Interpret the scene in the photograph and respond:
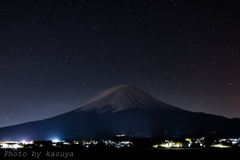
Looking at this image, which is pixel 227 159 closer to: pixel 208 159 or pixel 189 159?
pixel 208 159

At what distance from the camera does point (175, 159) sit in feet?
183

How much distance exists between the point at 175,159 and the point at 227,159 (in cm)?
878

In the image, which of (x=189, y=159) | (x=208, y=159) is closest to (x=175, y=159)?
(x=189, y=159)

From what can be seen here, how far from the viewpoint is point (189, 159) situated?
183ft

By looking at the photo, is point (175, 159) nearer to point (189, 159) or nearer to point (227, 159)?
point (189, 159)

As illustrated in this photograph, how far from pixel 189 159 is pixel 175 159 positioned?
2238 mm

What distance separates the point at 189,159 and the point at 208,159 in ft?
12.1

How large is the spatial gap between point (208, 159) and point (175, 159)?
5814 millimetres

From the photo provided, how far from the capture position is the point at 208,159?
57312mm

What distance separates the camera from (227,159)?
57125mm

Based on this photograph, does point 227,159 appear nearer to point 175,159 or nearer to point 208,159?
point 208,159

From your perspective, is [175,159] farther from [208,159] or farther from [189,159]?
[208,159]

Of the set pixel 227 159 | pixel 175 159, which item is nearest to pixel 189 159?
pixel 175 159
